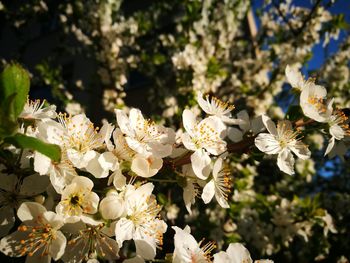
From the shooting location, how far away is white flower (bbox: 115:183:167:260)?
0.90 metres

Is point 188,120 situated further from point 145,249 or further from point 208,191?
point 145,249

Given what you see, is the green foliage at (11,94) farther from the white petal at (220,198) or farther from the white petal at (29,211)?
the white petal at (220,198)

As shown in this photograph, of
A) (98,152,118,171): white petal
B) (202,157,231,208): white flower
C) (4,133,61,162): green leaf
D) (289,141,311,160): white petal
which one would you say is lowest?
(202,157,231,208): white flower

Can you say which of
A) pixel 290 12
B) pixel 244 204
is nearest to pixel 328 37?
pixel 290 12

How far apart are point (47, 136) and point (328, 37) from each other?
394cm

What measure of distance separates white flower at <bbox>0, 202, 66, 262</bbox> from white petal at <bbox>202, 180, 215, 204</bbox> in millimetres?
472

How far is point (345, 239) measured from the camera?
3.55m

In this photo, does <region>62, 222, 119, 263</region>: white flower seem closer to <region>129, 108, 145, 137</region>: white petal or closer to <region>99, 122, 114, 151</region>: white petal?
<region>99, 122, 114, 151</region>: white petal

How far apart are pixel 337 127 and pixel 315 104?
14cm

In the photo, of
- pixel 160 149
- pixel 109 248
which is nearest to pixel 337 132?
pixel 160 149

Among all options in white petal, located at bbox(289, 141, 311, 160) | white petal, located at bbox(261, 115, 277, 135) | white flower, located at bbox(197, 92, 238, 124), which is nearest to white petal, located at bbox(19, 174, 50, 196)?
white flower, located at bbox(197, 92, 238, 124)

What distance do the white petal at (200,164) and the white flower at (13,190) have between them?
455 millimetres

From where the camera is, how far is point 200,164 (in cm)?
104

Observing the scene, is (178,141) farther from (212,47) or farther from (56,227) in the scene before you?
(212,47)
